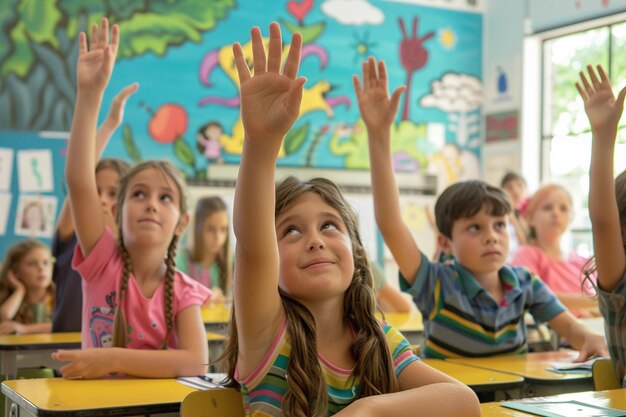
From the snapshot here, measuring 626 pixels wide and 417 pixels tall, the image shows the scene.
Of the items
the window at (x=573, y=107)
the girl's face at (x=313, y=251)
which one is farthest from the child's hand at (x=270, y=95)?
the window at (x=573, y=107)

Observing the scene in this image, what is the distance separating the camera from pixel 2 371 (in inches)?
113

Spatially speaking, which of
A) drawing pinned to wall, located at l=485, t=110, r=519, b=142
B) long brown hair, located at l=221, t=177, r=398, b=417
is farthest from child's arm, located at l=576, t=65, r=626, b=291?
drawing pinned to wall, located at l=485, t=110, r=519, b=142

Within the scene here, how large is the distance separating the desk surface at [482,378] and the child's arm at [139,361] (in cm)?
65

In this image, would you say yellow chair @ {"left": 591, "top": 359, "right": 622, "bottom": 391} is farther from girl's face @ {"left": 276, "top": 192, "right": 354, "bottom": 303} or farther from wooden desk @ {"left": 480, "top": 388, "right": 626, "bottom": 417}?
girl's face @ {"left": 276, "top": 192, "right": 354, "bottom": 303}

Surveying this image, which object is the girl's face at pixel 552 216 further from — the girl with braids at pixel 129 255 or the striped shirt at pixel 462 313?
the girl with braids at pixel 129 255

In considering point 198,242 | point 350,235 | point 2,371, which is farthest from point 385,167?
point 198,242

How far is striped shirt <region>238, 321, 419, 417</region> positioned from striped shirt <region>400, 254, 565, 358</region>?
3.32 feet

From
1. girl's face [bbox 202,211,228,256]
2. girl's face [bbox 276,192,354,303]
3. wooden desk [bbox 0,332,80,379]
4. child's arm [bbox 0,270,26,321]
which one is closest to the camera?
girl's face [bbox 276,192,354,303]

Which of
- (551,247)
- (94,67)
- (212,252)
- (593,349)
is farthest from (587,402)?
(212,252)

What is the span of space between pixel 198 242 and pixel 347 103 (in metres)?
2.67

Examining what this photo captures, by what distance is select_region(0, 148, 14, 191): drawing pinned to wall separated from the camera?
222 inches

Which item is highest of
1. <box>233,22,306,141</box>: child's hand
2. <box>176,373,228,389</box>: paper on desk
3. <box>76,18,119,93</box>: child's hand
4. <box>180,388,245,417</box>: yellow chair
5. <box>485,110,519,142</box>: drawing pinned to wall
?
<box>485,110,519,142</box>: drawing pinned to wall

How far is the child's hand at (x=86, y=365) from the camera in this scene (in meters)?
2.05

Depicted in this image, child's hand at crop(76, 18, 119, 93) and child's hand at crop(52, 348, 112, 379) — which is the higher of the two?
child's hand at crop(76, 18, 119, 93)
